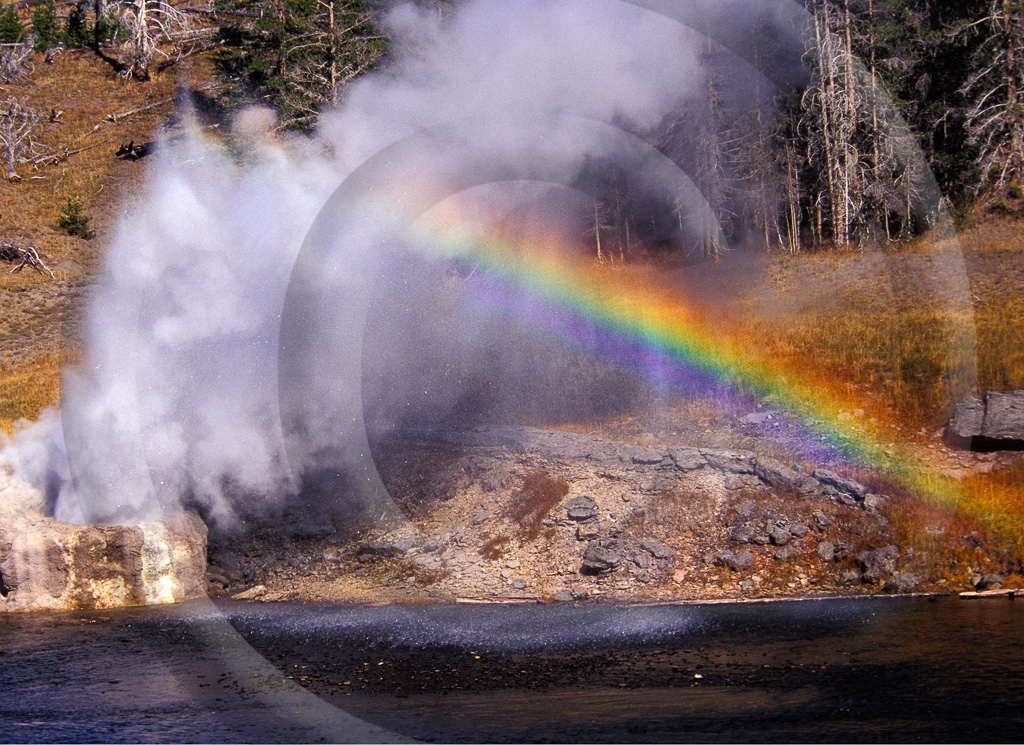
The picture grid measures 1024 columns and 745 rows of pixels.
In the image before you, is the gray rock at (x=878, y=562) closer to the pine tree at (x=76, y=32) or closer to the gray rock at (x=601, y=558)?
the gray rock at (x=601, y=558)

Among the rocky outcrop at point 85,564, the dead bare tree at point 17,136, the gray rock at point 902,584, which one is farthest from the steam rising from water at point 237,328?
the dead bare tree at point 17,136

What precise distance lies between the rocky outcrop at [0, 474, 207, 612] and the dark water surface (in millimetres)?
1028

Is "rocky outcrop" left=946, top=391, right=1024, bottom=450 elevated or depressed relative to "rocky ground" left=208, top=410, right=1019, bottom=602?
elevated

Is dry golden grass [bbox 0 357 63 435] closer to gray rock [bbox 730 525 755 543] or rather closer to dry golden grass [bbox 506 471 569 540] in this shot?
dry golden grass [bbox 506 471 569 540]

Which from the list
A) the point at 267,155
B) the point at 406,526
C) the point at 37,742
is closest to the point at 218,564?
the point at 406,526

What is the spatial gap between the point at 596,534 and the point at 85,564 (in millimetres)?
8074

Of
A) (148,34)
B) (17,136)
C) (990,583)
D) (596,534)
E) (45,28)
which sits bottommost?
(990,583)

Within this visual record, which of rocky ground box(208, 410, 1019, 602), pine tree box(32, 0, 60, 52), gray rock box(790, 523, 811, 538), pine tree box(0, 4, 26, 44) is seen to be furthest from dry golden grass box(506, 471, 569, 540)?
pine tree box(32, 0, 60, 52)

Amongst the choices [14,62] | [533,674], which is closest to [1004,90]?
[533,674]

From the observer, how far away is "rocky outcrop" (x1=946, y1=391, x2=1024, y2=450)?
11.7 metres

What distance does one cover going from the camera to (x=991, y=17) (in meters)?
19.4

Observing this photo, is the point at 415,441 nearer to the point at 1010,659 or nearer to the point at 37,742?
the point at 37,742

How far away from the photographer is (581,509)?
1210 centimetres

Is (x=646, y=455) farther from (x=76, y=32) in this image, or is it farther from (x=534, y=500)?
(x=76, y=32)
